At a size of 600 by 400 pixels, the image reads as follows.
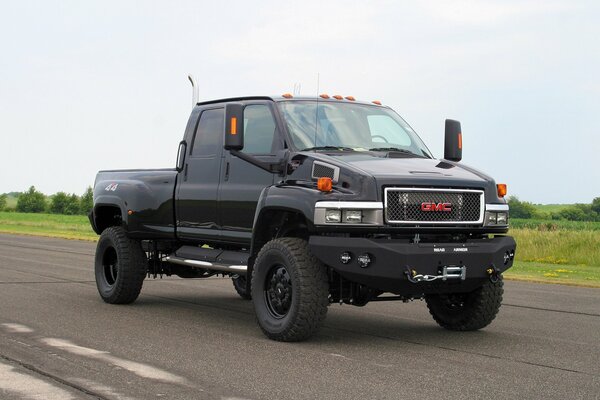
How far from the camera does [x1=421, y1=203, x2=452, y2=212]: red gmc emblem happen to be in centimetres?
875

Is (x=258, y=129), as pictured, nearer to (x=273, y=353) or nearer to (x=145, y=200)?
(x=145, y=200)

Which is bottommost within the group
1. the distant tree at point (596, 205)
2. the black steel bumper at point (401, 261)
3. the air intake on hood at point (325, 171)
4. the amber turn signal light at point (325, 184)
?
the black steel bumper at point (401, 261)

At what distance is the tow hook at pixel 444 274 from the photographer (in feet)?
27.9

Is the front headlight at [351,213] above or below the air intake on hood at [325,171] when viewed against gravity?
below

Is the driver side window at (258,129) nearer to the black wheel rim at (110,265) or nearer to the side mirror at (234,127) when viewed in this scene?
the side mirror at (234,127)

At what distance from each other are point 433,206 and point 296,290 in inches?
56.6

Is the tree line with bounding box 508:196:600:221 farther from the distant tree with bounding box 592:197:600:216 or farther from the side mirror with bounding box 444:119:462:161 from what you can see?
the side mirror with bounding box 444:119:462:161

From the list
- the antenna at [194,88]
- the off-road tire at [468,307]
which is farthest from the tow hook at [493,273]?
the antenna at [194,88]

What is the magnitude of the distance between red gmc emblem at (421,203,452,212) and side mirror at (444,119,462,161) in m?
1.65

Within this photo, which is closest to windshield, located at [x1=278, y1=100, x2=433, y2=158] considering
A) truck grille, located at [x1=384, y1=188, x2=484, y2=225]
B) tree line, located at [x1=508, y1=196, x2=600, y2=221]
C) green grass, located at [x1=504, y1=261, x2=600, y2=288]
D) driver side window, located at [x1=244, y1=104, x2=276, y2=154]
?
driver side window, located at [x1=244, y1=104, x2=276, y2=154]

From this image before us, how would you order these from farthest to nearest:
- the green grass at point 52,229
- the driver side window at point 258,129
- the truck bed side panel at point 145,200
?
1. the green grass at point 52,229
2. the truck bed side panel at point 145,200
3. the driver side window at point 258,129

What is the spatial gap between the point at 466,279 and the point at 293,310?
1.59m

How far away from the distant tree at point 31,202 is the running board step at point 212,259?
354ft

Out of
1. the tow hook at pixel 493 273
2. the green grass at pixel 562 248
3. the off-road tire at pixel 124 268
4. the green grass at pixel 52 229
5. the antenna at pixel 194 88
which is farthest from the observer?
the green grass at pixel 52 229
